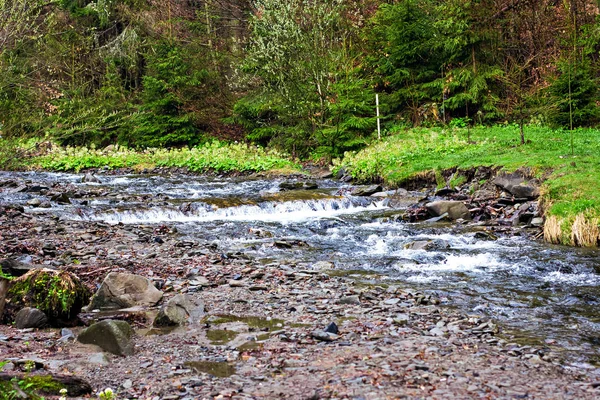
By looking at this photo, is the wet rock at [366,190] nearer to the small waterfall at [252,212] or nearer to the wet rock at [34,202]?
the small waterfall at [252,212]

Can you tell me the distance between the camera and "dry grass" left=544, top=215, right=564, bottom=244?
9773 mm

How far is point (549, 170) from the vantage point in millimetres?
12836

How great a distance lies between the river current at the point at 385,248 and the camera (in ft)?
20.5

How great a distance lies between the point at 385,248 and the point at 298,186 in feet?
27.6

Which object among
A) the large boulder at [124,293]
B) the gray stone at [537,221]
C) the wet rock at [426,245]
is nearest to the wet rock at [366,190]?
the gray stone at [537,221]

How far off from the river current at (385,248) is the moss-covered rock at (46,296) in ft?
12.5

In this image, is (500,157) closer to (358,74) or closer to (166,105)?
(358,74)

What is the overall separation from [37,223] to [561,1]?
2491cm

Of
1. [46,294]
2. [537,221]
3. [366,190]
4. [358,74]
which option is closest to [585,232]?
[537,221]

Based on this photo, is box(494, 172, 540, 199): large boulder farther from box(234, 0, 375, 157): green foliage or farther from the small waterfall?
box(234, 0, 375, 157): green foliage

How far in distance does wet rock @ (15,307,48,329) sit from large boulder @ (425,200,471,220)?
361 inches

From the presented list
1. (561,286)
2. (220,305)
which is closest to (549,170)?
(561,286)

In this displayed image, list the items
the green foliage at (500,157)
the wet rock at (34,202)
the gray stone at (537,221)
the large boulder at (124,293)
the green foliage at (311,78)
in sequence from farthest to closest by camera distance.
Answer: the green foliage at (311,78) → the wet rock at (34,202) → the gray stone at (537,221) → the green foliage at (500,157) → the large boulder at (124,293)

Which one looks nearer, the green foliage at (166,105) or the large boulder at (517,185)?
the large boulder at (517,185)
